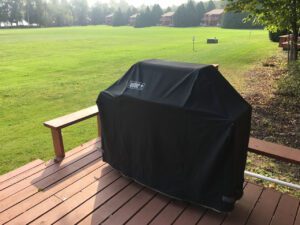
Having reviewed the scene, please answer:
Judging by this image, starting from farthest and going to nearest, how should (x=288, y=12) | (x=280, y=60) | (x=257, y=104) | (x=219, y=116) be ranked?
(x=280, y=60)
(x=288, y=12)
(x=257, y=104)
(x=219, y=116)

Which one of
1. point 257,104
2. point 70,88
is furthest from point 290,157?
point 70,88

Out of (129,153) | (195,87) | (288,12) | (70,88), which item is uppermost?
(288,12)

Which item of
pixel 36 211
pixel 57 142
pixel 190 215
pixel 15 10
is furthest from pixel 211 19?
pixel 36 211

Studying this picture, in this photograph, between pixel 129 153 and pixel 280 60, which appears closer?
pixel 129 153

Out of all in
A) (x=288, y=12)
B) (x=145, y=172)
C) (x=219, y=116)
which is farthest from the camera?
(x=288, y=12)

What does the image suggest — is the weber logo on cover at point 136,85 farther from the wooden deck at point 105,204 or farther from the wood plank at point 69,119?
the wood plank at point 69,119

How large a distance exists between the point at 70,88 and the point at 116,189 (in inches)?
278

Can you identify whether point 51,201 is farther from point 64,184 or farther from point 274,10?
point 274,10

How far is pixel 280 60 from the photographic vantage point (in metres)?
14.5

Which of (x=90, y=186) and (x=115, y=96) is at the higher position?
(x=115, y=96)

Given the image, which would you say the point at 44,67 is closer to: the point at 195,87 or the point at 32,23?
the point at 195,87

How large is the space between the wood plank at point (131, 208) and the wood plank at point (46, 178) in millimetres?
1111

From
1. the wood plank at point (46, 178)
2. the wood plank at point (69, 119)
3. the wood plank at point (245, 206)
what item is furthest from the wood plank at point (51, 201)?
the wood plank at point (245, 206)

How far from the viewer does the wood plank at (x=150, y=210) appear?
316 cm
